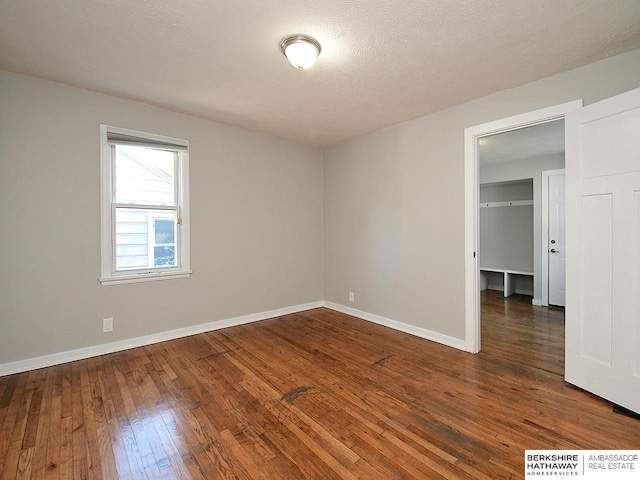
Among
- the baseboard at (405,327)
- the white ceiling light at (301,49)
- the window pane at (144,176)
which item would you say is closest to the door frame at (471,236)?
the baseboard at (405,327)

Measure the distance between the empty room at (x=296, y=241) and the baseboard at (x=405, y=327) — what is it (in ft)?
0.09

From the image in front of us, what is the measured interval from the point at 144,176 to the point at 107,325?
64.1 inches

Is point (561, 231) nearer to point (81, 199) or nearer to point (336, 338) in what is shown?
point (336, 338)

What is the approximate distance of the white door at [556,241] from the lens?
4.89 metres

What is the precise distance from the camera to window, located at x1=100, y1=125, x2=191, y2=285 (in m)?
3.08

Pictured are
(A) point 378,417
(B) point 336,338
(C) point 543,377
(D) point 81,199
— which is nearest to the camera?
(A) point 378,417

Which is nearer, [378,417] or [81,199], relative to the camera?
[378,417]

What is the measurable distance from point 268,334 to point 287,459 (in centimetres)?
207

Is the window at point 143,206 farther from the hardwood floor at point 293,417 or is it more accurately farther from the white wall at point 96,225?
the hardwood floor at point 293,417

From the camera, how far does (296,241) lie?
4.65 meters

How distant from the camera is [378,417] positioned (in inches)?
78.9

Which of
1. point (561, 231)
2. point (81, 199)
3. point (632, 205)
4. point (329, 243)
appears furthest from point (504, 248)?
point (81, 199)

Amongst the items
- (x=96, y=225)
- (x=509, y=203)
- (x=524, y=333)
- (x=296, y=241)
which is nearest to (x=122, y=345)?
(x=96, y=225)

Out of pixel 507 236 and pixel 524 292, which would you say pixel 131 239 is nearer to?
pixel 507 236
